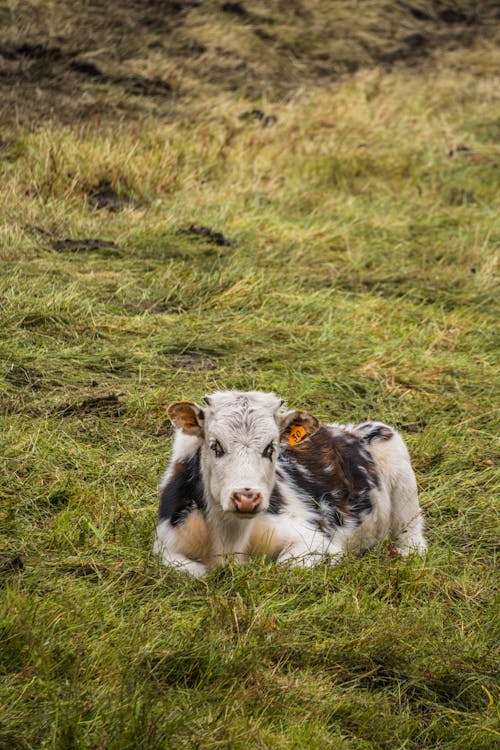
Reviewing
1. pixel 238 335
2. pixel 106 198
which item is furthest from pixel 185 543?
pixel 106 198

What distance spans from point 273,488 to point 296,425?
0.36 meters

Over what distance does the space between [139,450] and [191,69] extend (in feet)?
29.4

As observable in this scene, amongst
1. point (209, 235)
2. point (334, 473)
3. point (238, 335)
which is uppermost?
point (334, 473)

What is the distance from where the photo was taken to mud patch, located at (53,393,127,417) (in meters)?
6.52

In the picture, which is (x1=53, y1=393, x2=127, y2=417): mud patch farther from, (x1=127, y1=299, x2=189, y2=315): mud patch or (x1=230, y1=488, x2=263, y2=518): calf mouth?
(x1=230, y1=488, x2=263, y2=518): calf mouth

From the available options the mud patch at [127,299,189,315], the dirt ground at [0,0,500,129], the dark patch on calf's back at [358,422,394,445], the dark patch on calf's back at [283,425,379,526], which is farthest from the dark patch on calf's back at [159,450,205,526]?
the dirt ground at [0,0,500,129]

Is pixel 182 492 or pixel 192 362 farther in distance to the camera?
pixel 192 362

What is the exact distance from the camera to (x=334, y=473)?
5.70 meters

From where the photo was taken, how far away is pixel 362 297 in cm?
896

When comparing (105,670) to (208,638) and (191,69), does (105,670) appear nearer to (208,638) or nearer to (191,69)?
(208,638)

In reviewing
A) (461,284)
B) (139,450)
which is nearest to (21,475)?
(139,450)

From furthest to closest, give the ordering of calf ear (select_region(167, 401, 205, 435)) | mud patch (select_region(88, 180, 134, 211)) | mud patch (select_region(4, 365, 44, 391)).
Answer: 1. mud patch (select_region(88, 180, 134, 211))
2. mud patch (select_region(4, 365, 44, 391))
3. calf ear (select_region(167, 401, 205, 435))

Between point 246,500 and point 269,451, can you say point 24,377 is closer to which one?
point 269,451

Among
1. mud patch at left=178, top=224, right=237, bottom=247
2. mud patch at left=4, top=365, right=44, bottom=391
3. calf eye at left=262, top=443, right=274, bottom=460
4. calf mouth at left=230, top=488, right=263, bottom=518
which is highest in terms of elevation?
calf mouth at left=230, top=488, right=263, bottom=518
